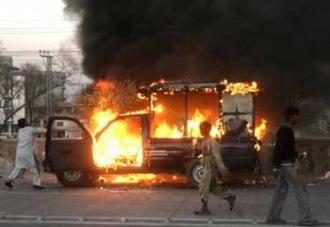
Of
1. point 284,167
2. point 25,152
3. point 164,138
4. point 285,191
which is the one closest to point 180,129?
point 164,138

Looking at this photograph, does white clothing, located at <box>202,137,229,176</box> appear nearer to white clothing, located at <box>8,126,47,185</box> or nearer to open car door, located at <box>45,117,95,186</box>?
open car door, located at <box>45,117,95,186</box>

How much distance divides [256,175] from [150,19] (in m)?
6.71

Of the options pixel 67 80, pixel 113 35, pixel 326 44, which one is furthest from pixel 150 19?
pixel 67 80

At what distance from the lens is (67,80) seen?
2633 inches

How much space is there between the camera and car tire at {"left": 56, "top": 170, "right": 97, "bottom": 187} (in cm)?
1541

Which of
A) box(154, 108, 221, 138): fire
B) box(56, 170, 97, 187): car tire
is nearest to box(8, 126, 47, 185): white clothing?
box(56, 170, 97, 187): car tire

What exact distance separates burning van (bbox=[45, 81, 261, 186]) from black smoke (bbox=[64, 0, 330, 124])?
2266mm

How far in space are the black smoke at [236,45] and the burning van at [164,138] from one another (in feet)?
7.44

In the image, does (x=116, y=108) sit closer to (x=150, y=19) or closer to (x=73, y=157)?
(x=150, y=19)

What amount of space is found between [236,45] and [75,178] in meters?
6.35

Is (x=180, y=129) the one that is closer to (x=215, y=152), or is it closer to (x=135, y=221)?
(x=215, y=152)

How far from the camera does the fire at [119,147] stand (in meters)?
15.4

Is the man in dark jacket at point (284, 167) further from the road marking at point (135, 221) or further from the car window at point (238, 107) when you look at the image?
the car window at point (238, 107)

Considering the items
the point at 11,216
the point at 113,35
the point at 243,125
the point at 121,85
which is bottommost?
the point at 11,216
